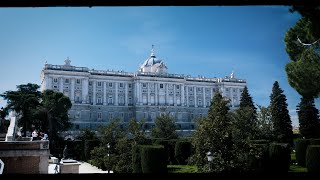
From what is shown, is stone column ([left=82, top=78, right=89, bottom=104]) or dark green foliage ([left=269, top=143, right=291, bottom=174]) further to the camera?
stone column ([left=82, top=78, right=89, bottom=104])

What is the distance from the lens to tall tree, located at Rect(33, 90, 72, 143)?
37.8 metres

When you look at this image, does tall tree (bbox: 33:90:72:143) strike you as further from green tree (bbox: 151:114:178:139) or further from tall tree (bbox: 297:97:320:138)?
tall tree (bbox: 297:97:320:138)

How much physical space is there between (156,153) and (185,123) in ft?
184

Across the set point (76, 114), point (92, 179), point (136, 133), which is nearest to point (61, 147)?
point (136, 133)

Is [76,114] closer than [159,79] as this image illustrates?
Yes

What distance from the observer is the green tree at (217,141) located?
36.1 feet

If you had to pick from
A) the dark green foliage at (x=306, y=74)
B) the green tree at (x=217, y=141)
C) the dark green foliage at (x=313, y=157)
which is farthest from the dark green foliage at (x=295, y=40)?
the green tree at (x=217, y=141)

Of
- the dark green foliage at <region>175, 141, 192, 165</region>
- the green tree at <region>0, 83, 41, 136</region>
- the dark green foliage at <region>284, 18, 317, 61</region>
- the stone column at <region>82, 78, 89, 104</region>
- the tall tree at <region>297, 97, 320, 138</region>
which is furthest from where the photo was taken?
the stone column at <region>82, 78, 89, 104</region>

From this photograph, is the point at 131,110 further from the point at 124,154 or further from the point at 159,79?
the point at 124,154

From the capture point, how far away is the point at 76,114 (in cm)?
6066

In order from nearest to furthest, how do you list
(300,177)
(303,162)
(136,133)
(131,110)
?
(300,177) < (136,133) < (303,162) < (131,110)

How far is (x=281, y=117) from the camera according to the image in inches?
1570

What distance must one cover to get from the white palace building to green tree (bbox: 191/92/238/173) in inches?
1889

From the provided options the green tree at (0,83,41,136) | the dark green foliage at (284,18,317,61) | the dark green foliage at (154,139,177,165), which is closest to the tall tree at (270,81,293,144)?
the dark green foliage at (154,139,177,165)
